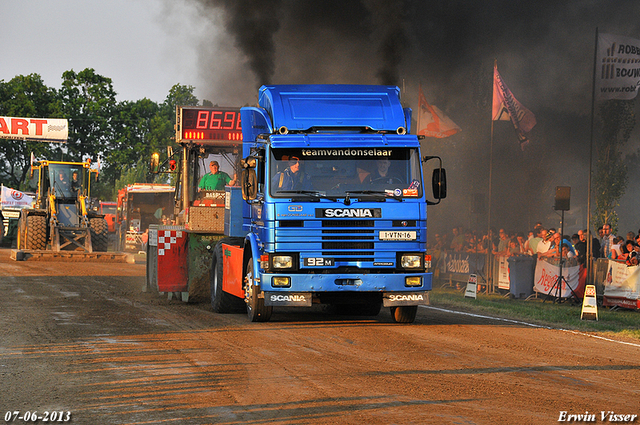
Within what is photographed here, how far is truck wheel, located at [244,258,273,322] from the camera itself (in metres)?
11.7

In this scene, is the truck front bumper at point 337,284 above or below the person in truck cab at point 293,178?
below

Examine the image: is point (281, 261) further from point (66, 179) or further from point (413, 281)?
point (66, 179)

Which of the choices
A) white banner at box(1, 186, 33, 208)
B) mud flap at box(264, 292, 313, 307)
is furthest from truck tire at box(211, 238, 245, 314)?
white banner at box(1, 186, 33, 208)

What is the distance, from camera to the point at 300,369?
811 cm

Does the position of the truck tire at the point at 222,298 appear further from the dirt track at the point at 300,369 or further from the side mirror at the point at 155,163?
the side mirror at the point at 155,163

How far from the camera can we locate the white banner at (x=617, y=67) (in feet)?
61.5

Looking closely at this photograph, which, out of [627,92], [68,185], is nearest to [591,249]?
[627,92]

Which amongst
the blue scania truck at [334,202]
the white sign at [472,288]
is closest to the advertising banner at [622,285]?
the white sign at [472,288]

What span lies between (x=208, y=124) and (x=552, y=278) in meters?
8.50

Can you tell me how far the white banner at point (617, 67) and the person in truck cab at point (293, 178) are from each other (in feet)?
34.6

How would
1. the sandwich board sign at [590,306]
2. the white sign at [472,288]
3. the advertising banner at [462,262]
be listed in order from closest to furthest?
the sandwich board sign at [590,306], the white sign at [472,288], the advertising banner at [462,262]

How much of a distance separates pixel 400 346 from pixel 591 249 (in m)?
9.72

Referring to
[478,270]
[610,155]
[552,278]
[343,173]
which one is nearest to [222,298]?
[343,173]

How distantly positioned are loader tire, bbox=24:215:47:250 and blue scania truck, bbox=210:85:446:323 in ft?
62.3
